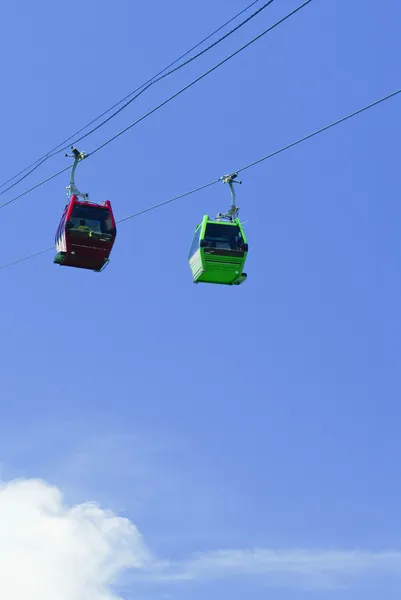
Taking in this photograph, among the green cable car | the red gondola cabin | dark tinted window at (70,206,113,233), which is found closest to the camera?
the green cable car

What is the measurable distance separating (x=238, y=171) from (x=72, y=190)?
549 cm

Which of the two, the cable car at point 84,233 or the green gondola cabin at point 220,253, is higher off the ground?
the cable car at point 84,233

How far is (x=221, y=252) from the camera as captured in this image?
87.4 ft

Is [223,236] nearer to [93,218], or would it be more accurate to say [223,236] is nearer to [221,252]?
[221,252]

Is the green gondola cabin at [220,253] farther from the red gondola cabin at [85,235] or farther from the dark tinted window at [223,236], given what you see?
the red gondola cabin at [85,235]

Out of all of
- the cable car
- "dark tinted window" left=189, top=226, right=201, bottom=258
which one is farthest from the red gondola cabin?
"dark tinted window" left=189, top=226, right=201, bottom=258

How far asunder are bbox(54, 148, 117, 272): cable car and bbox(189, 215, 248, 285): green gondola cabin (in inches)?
105

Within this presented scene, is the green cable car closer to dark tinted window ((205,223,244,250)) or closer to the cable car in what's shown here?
dark tinted window ((205,223,244,250))

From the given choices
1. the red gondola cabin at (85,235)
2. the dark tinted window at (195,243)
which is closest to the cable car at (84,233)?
the red gondola cabin at (85,235)

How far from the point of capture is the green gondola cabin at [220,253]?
26.6 metres

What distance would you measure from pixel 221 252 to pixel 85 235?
371 centimetres

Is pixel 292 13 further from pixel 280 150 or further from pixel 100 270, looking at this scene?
pixel 100 270

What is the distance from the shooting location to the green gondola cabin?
26562 millimetres

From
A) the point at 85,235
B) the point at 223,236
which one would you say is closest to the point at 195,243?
the point at 223,236
